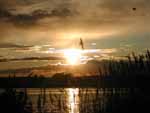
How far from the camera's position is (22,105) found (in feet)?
98.7

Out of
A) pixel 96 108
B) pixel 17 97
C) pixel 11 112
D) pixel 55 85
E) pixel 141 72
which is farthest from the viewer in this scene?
pixel 55 85

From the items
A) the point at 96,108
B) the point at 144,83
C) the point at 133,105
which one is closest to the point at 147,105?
the point at 133,105

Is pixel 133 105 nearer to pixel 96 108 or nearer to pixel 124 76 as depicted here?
pixel 96 108

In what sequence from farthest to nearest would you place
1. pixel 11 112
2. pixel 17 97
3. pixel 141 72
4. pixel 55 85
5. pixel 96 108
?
pixel 55 85, pixel 141 72, pixel 96 108, pixel 17 97, pixel 11 112

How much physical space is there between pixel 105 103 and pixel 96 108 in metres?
1.20

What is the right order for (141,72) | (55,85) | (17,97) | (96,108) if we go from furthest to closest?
(55,85), (141,72), (96,108), (17,97)

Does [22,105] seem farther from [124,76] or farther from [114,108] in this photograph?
[124,76]

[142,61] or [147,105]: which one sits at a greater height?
[142,61]

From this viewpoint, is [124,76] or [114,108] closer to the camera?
[114,108]

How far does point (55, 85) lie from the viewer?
105m

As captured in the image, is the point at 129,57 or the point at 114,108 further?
the point at 129,57

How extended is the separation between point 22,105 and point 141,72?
407 inches

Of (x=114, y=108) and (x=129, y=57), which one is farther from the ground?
(x=129, y=57)

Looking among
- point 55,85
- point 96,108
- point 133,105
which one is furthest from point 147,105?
point 55,85
